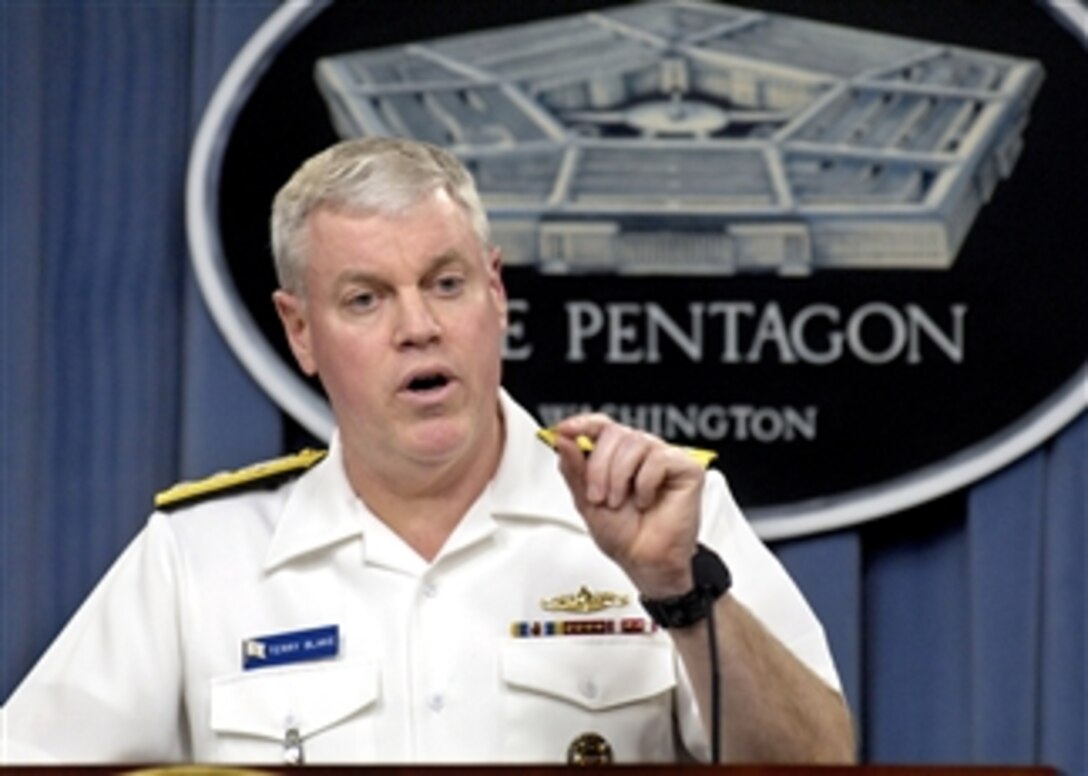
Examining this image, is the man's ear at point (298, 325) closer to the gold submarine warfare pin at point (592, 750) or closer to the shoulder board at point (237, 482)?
the shoulder board at point (237, 482)

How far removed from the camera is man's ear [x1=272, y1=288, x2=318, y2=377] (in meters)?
2.50

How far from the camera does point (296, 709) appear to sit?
2.37 metres

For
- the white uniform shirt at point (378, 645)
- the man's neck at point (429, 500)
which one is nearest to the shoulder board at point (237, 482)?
the white uniform shirt at point (378, 645)

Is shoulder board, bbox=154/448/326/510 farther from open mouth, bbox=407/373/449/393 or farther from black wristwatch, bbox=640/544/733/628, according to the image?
black wristwatch, bbox=640/544/733/628

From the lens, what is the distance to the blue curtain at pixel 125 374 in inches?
125

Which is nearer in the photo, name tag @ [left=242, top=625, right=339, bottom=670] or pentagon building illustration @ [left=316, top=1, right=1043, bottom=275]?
name tag @ [left=242, top=625, right=339, bottom=670]

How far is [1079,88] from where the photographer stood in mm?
3189

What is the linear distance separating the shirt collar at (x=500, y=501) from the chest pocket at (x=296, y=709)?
145 mm

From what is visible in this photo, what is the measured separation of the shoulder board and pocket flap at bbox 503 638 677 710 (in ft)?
1.17

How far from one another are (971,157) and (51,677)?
1.46m

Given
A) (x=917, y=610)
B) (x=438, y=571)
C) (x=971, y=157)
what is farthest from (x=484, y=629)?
(x=971, y=157)

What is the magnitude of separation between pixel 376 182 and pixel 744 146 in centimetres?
97

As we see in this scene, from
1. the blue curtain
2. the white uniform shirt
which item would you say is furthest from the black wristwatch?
the blue curtain

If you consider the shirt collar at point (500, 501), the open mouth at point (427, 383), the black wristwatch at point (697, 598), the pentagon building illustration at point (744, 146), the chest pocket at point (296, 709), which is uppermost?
the pentagon building illustration at point (744, 146)
